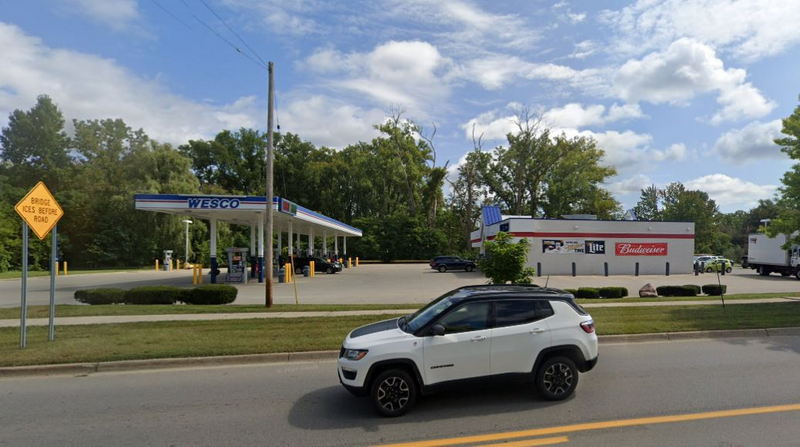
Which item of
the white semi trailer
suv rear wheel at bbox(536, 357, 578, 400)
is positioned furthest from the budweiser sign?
suv rear wheel at bbox(536, 357, 578, 400)

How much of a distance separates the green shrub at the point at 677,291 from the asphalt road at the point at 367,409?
11678 millimetres

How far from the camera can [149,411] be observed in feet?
19.3

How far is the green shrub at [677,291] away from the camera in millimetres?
18734

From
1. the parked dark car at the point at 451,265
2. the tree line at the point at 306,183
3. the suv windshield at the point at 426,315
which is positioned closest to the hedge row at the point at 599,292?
the suv windshield at the point at 426,315

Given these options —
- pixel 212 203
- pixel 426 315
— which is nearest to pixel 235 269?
pixel 212 203

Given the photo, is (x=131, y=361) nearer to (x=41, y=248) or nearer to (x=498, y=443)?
(x=498, y=443)

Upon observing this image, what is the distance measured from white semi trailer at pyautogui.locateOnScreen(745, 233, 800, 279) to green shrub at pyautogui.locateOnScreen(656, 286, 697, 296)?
20.7 metres

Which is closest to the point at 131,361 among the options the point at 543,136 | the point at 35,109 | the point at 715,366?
the point at 715,366

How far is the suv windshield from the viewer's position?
5.99 meters

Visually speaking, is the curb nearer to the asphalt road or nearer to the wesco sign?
the asphalt road

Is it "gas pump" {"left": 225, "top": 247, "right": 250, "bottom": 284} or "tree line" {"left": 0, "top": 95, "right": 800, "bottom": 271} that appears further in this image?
"tree line" {"left": 0, "top": 95, "right": 800, "bottom": 271}

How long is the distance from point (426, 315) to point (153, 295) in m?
12.8

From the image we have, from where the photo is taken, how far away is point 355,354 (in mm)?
5609

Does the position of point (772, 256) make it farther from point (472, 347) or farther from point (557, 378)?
point (472, 347)
